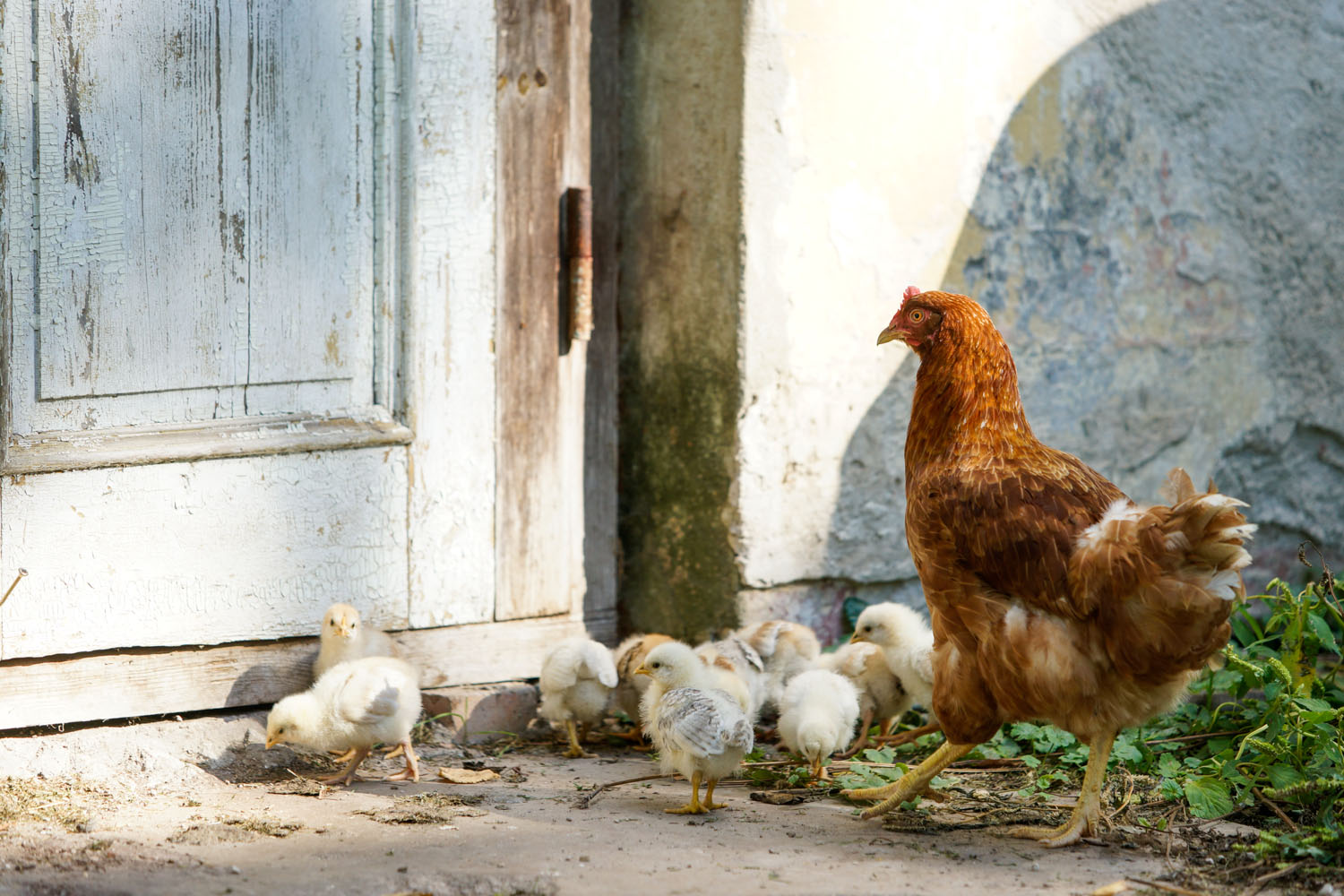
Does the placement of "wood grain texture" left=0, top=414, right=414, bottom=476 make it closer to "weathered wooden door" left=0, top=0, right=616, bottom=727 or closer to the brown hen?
"weathered wooden door" left=0, top=0, right=616, bottom=727

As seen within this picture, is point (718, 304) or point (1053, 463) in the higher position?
point (718, 304)

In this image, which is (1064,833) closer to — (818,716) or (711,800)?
(818,716)

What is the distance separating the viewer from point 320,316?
364 centimetres

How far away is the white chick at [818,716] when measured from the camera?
11.5ft

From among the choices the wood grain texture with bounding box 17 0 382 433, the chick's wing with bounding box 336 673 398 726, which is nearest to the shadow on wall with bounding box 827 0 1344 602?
the chick's wing with bounding box 336 673 398 726

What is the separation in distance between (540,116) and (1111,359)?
237 cm

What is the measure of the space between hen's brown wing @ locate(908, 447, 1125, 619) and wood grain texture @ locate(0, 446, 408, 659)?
164cm

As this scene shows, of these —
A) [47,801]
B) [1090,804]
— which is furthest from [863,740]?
[47,801]

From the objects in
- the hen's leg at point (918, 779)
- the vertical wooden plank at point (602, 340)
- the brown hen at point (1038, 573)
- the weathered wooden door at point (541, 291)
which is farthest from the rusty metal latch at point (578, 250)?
the hen's leg at point (918, 779)

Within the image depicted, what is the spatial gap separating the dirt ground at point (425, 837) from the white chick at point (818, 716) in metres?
0.15

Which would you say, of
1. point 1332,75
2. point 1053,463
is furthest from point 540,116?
point 1332,75

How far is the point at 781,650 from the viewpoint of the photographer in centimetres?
402

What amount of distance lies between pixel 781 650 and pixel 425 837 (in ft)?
4.83

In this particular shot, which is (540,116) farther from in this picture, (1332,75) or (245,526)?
(1332,75)
